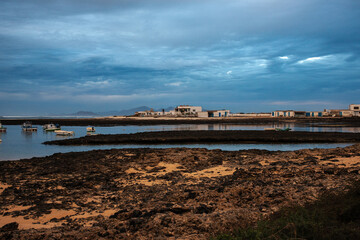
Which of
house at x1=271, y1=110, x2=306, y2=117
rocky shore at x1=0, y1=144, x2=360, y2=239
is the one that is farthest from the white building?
rocky shore at x1=0, y1=144, x2=360, y2=239

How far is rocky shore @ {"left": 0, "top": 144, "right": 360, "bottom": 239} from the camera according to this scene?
6605 millimetres

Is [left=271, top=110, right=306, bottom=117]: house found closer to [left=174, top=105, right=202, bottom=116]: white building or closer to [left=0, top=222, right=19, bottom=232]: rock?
[left=174, top=105, right=202, bottom=116]: white building

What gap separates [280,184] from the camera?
10.0 meters

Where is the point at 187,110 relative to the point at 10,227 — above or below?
above

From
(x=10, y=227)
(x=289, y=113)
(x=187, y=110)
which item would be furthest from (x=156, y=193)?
(x=289, y=113)

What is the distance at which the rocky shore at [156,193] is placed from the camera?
661cm

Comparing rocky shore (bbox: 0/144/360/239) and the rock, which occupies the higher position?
rocky shore (bbox: 0/144/360/239)

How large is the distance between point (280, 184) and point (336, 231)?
18.2ft

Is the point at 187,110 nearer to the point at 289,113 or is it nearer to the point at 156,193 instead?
the point at 289,113

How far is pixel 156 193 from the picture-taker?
32.6ft

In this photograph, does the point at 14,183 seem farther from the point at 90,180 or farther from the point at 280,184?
the point at 280,184

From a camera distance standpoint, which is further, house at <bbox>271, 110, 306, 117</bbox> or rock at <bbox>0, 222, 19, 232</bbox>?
house at <bbox>271, 110, 306, 117</bbox>

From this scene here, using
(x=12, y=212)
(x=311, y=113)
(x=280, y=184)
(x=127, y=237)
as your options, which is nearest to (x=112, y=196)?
(x=12, y=212)

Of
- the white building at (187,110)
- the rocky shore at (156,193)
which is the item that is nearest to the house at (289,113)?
the white building at (187,110)
